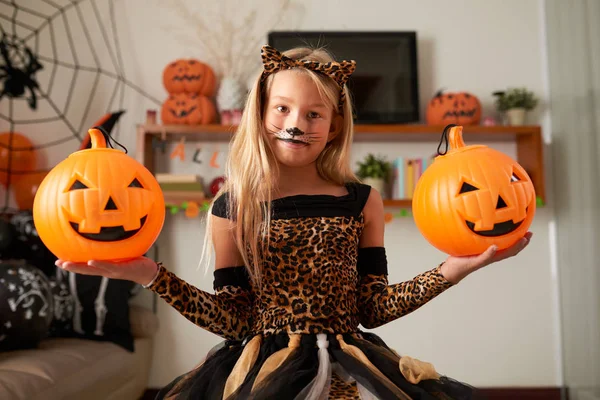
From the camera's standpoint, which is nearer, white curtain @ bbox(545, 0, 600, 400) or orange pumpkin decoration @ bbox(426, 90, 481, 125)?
white curtain @ bbox(545, 0, 600, 400)

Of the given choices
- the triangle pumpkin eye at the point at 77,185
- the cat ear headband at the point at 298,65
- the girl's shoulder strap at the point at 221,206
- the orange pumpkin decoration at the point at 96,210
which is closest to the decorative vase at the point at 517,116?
the cat ear headband at the point at 298,65

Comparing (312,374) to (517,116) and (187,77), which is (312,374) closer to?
(187,77)

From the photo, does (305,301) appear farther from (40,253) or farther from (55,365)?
(40,253)

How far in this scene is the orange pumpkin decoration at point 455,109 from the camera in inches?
137

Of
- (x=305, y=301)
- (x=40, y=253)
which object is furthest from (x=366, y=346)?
(x=40, y=253)

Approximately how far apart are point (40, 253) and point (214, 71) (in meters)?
1.53

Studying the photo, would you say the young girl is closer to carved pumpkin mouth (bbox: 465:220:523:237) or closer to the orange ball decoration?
carved pumpkin mouth (bbox: 465:220:523:237)

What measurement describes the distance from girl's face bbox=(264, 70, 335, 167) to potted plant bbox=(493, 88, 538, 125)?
2.43m

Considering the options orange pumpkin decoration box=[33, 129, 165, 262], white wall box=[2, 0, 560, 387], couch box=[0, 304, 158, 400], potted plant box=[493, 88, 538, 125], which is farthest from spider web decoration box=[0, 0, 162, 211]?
orange pumpkin decoration box=[33, 129, 165, 262]

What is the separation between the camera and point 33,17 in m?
3.67

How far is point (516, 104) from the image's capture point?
11.7ft

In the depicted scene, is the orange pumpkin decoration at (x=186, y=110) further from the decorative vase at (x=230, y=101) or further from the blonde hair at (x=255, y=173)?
the blonde hair at (x=255, y=173)

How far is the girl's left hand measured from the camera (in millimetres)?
1217

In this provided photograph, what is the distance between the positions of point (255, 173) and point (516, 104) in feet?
8.52
